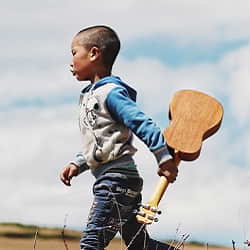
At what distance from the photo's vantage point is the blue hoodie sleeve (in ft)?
24.4

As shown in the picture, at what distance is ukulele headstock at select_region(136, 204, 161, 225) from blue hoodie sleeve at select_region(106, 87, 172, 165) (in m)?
0.24

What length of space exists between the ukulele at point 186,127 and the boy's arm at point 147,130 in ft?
0.23

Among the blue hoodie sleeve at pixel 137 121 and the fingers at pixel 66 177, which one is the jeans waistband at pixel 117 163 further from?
the fingers at pixel 66 177

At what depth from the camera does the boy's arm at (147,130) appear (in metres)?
7.44

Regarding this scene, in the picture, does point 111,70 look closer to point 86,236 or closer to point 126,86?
point 126,86

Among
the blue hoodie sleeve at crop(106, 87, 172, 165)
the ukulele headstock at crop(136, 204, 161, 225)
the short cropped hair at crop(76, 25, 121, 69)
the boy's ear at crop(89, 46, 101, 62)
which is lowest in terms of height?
the ukulele headstock at crop(136, 204, 161, 225)

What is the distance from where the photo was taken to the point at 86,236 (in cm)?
765

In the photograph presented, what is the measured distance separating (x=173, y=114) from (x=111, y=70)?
40 centimetres

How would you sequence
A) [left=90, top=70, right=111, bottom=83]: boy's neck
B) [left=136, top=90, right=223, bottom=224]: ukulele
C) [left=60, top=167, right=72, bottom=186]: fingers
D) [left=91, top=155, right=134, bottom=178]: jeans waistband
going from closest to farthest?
[left=136, top=90, right=223, bottom=224]: ukulele → [left=91, top=155, right=134, bottom=178]: jeans waistband → [left=90, top=70, right=111, bottom=83]: boy's neck → [left=60, top=167, right=72, bottom=186]: fingers

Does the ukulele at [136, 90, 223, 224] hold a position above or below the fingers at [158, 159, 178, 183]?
above

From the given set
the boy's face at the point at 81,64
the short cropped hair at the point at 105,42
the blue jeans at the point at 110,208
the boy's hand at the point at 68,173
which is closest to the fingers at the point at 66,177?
the boy's hand at the point at 68,173

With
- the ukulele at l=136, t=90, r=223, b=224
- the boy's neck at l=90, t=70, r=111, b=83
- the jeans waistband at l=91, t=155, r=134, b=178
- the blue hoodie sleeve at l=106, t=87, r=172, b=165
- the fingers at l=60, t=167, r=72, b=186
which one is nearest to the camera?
the blue hoodie sleeve at l=106, t=87, r=172, b=165

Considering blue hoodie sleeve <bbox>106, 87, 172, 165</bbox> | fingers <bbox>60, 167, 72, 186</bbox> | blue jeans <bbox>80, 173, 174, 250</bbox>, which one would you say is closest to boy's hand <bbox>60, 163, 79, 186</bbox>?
fingers <bbox>60, 167, 72, 186</bbox>

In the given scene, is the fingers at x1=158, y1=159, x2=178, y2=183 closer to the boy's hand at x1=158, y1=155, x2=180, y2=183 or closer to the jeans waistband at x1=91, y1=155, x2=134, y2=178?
the boy's hand at x1=158, y1=155, x2=180, y2=183
